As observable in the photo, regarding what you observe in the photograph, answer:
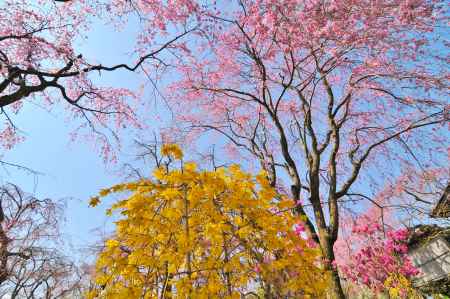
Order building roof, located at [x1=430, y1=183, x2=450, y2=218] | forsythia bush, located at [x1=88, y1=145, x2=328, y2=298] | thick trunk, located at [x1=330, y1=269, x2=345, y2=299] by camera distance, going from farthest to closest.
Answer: building roof, located at [x1=430, y1=183, x2=450, y2=218] → thick trunk, located at [x1=330, y1=269, x2=345, y2=299] → forsythia bush, located at [x1=88, y1=145, x2=328, y2=298]

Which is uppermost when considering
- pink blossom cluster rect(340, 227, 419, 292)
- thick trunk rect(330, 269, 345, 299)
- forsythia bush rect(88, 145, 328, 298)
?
pink blossom cluster rect(340, 227, 419, 292)

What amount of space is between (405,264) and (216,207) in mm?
8332

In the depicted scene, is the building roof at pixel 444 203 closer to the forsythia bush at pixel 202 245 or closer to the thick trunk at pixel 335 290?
the thick trunk at pixel 335 290

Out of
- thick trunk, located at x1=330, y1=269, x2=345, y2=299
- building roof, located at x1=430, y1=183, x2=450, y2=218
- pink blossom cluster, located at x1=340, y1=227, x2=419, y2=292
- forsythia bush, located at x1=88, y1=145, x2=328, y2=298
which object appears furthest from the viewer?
building roof, located at x1=430, y1=183, x2=450, y2=218

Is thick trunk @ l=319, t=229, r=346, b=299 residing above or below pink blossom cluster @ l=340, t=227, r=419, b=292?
below

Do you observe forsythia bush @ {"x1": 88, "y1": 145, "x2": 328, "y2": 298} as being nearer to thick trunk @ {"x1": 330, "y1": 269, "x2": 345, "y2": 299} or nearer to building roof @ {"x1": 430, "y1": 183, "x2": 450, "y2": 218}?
thick trunk @ {"x1": 330, "y1": 269, "x2": 345, "y2": 299}

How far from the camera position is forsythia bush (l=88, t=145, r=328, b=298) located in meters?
2.21

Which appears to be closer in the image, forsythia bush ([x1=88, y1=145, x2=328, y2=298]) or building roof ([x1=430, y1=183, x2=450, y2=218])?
forsythia bush ([x1=88, y1=145, x2=328, y2=298])

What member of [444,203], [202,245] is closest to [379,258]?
[444,203]

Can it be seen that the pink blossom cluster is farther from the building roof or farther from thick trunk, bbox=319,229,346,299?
thick trunk, bbox=319,229,346,299

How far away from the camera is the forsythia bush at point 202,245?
7.23ft

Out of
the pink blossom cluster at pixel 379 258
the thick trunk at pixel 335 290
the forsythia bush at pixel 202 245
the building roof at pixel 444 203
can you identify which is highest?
the building roof at pixel 444 203

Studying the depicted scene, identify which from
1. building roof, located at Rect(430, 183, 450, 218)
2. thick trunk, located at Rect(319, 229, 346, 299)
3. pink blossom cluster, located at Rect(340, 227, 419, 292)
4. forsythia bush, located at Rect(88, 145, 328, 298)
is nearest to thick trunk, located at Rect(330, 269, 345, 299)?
thick trunk, located at Rect(319, 229, 346, 299)

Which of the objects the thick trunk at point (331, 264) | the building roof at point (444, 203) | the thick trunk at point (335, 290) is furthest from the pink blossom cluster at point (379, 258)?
the thick trunk at point (335, 290)
